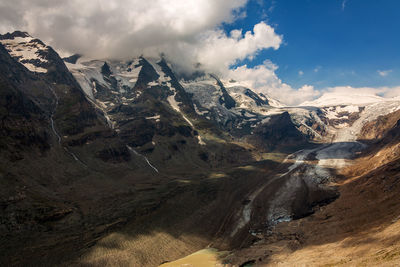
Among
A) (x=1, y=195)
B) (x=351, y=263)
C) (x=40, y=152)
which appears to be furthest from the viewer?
(x=40, y=152)

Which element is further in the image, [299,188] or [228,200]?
[299,188]

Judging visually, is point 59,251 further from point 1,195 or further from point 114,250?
point 1,195

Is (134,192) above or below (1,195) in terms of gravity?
below

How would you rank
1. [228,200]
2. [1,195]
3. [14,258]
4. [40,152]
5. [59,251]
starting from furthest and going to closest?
[40,152]
[228,200]
[1,195]
[59,251]
[14,258]

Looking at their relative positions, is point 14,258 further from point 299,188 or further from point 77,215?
point 299,188

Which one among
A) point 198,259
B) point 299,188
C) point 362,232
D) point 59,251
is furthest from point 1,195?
point 299,188

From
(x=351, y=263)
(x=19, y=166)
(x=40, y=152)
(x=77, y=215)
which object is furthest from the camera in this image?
(x=40, y=152)

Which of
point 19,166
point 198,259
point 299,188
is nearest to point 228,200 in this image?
point 299,188

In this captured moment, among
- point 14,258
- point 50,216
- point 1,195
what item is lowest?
point 14,258

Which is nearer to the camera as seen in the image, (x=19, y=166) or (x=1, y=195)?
(x=1, y=195)
